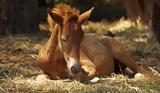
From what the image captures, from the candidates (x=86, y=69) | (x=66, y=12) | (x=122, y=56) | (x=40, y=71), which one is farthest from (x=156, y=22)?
(x=66, y=12)

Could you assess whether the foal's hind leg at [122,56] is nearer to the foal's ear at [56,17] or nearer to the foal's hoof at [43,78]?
the foal's hoof at [43,78]

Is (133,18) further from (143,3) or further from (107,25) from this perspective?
(107,25)

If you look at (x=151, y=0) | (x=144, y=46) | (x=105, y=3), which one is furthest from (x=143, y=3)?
(x=105, y=3)

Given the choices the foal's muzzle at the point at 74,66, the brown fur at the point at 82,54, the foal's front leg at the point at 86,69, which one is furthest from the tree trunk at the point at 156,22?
the foal's muzzle at the point at 74,66

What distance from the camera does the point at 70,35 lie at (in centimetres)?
523

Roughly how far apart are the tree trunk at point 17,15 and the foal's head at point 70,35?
16.5 feet

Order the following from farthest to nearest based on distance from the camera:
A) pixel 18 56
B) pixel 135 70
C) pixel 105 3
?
1. pixel 105 3
2. pixel 18 56
3. pixel 135 70

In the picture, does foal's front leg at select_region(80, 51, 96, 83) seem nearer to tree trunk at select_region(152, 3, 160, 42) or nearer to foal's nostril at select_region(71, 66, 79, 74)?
foal's nostril at select_region(71, 66, 79, 74)

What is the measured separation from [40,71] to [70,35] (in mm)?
1507

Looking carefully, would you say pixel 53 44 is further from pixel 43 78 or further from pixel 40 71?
pixel 40 71

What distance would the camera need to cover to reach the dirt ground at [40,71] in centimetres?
535

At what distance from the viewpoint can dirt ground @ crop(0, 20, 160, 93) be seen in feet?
17.5

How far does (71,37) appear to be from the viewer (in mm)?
5227

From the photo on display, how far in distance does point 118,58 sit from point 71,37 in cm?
152
